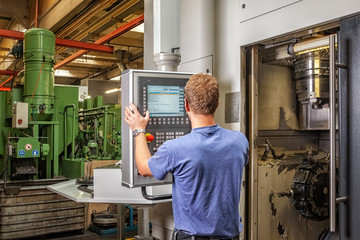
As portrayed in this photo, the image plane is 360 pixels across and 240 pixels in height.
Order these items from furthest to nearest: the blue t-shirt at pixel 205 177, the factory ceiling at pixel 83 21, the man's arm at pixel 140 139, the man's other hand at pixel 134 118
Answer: the factory ceiling at pixel 83 21, the man's other hand at pixel 134 118, the man's arm at pixel 140 139, the blue t-shirt at pixel 205 177

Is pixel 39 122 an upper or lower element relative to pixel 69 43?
lower

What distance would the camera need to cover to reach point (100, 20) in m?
5.14

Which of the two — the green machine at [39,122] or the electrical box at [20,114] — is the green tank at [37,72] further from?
the electrical box at [20,114]

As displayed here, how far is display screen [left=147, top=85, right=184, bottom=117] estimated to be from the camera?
1.81 m

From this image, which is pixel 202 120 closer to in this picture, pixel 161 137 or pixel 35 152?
pixel 161 137

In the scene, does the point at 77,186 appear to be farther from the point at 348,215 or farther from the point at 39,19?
the point at 39,19

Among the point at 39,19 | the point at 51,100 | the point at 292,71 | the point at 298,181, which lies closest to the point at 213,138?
the point at 298,181

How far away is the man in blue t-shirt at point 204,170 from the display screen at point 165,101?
0.45 metres

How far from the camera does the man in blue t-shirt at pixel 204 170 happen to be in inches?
50.9

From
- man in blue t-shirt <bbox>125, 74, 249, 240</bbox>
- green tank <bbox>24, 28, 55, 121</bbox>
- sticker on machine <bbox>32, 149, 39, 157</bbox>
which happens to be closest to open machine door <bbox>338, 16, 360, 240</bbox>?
man in blue t-shirt <bbox>125, 74, 249, 240</bbox>

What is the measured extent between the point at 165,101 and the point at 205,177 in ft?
2.16

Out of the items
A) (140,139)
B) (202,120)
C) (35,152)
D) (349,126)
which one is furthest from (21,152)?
(349,126)

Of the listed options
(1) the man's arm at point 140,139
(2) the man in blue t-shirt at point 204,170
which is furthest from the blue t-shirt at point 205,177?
(1) the man's arm at point 140,139

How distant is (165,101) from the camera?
185 centimetres
